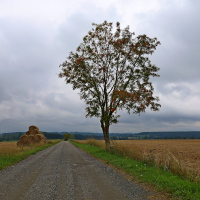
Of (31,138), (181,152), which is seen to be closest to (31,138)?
(31,138)

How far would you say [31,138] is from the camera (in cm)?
3981

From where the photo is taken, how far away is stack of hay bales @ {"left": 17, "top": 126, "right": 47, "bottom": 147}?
1479 inches

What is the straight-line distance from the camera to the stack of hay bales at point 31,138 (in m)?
37.6

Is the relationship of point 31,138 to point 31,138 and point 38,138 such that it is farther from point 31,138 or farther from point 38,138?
point 38,138

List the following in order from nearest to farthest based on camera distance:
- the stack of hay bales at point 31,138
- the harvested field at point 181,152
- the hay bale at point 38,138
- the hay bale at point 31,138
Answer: the harvested field at point 181,152 → the stack of hay bales at point 31,138 → the hay bale at point 31,138 → the hay bale at point 38,138

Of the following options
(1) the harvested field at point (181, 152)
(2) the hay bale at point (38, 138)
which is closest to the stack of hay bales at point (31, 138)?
(2) the hay bale at point (38, 138)

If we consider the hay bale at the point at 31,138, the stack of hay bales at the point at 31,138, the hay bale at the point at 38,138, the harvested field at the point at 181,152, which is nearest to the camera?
the harvested field at the point at 181,152

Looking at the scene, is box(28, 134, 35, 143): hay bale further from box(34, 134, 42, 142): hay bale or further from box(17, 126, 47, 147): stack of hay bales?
box(34, 134, 42, 142): hay bale

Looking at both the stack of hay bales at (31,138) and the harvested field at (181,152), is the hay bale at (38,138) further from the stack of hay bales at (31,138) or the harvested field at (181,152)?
the harvested field at (181,152)

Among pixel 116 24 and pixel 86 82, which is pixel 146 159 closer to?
pixel 86 82

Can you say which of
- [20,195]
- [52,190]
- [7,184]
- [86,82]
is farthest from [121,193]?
A: [86,82]

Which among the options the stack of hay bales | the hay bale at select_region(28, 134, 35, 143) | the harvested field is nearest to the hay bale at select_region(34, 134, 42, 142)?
the stack of hay bales

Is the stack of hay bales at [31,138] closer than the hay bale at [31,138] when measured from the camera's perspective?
Yes

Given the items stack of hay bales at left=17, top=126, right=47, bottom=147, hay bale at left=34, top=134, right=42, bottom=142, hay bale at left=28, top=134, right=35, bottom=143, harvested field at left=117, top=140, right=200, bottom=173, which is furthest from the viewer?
hay bale at left=34, top=134, right=42, bottom=142
